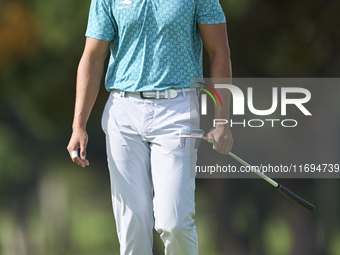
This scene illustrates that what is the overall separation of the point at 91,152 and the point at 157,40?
158 cm

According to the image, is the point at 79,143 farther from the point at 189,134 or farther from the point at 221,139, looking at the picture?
the point at 221,139

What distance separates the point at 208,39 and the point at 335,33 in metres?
1.43

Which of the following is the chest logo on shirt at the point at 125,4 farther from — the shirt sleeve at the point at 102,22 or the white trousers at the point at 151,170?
the white trousers at the point at 151,170

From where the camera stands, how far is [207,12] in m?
2.14

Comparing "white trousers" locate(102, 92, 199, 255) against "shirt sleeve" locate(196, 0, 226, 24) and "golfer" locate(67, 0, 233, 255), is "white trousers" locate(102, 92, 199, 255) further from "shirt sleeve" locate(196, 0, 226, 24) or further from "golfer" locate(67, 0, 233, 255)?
"shirt sleeve" locate(196, 0, 226, 24)

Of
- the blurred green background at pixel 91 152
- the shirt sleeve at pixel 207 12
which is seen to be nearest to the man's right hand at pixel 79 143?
the shirt sleeve at pixel 207 12

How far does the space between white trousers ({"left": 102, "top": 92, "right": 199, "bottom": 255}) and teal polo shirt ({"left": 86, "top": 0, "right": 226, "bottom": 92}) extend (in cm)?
8

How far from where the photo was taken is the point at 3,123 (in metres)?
3.55

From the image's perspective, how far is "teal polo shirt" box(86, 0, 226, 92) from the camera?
2084 mm

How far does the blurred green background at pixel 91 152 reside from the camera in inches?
131

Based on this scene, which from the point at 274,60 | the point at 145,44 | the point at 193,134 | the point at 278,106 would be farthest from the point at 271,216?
the point at 145,44

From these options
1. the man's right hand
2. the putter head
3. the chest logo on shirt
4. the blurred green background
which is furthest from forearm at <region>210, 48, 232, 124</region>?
the blurred green background

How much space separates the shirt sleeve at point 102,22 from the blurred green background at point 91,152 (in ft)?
4.21

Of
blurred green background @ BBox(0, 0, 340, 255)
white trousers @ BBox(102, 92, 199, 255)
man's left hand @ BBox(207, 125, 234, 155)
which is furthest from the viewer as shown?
blurred green background @ BBox(0, 0, 340, 255)
